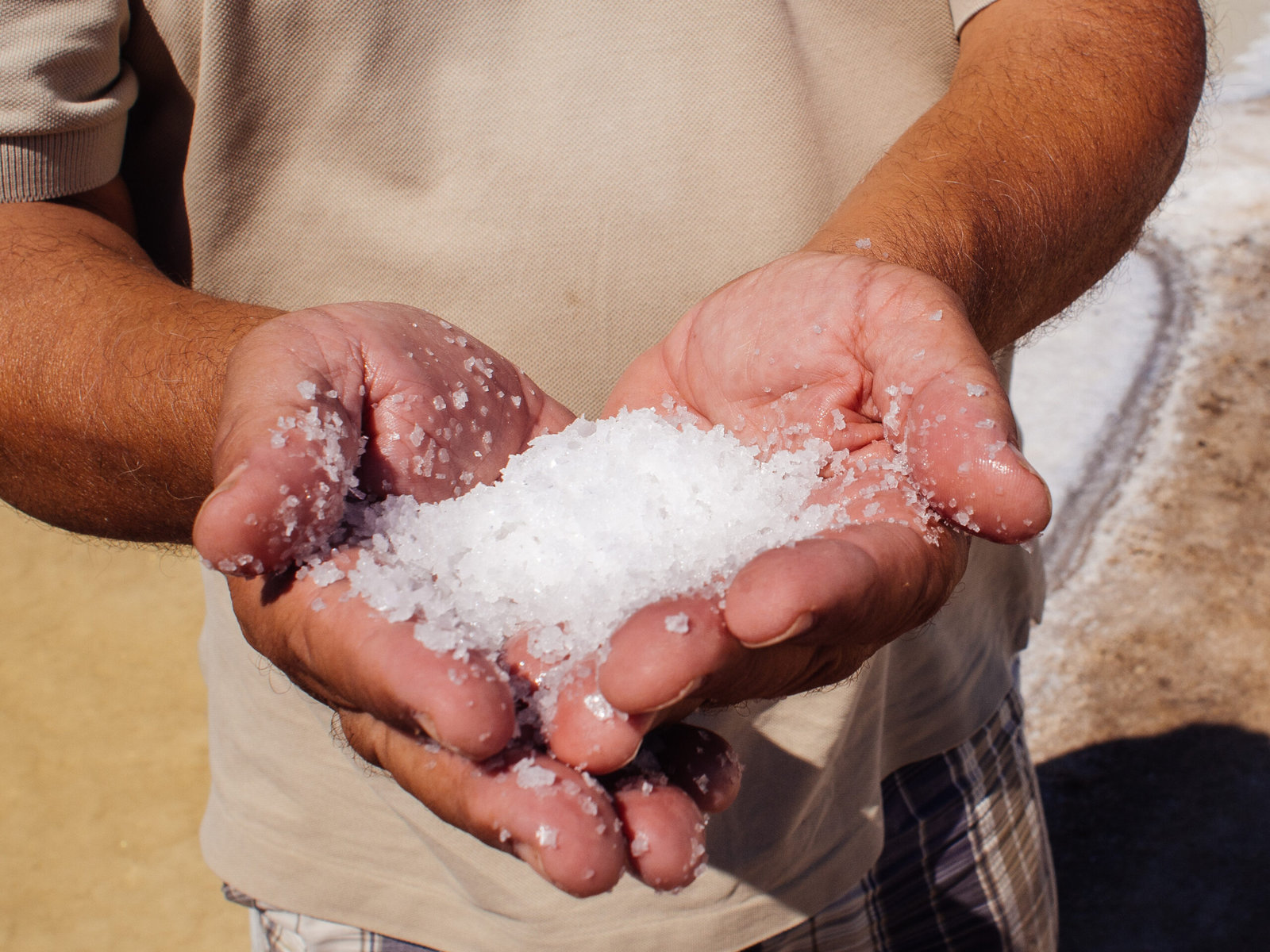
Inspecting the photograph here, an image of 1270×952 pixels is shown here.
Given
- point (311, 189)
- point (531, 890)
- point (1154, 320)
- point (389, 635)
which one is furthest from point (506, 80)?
point (1154, 320)

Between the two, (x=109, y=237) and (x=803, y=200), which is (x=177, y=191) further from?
(x=803, y=200)

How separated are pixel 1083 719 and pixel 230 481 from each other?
2467 millimetres

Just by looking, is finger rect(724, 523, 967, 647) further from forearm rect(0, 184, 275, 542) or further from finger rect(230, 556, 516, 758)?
forearm rect(0, 184, 275, 542)

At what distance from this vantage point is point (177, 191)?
148 centimetres

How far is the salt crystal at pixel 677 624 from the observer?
2.79 ft

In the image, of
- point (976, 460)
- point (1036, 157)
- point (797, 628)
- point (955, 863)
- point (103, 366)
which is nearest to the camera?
point (797, 628)

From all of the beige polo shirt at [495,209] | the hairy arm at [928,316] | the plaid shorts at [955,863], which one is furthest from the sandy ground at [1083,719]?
the hairy arm at [928,316]

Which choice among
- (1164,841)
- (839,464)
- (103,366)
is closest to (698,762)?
(839,464)

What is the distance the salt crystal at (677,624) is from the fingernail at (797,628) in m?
0.07

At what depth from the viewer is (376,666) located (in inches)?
33.8

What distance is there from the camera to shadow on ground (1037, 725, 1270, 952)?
229cm

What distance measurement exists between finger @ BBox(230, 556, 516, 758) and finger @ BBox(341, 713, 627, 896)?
0.14 ft

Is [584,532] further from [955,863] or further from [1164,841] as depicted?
[1164,841]

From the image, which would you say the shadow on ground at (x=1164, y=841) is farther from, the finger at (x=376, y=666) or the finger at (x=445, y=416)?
the finger at (x=376, y=666)
